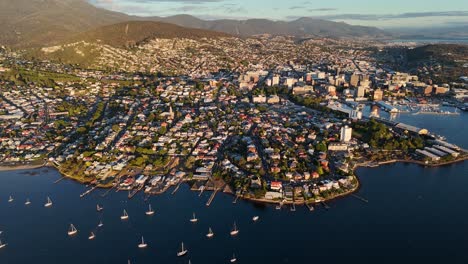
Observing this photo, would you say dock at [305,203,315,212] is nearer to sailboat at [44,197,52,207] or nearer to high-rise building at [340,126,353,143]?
high-rise building at [340,126,353,143]

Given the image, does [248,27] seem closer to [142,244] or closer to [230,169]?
[230,169]

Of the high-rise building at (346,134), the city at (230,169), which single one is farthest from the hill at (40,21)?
the high-rise building at (346,134)

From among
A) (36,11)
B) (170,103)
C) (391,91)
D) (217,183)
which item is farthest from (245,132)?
(36,11)

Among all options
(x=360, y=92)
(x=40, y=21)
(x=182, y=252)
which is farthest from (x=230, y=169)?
(x=40, y=21)

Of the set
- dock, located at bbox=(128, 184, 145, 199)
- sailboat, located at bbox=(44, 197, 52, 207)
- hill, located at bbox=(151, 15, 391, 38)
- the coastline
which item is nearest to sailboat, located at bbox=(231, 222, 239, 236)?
dock, located at bbox=(128, 184, 145, 199)

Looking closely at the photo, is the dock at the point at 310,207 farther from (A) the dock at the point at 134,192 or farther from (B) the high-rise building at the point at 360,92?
(B) the high-rise building at the point at 360,92
